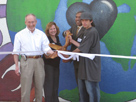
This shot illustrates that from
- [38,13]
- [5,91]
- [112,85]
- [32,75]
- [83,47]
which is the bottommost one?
[5,91]

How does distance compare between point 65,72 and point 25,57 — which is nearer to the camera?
point 25,57

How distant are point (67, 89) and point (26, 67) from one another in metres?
1.35

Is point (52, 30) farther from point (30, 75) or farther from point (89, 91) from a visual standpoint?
point (89, 91)

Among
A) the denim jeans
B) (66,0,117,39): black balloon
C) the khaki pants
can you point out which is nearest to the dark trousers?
the khaki pants

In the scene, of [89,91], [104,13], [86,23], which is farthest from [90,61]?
[104,13]

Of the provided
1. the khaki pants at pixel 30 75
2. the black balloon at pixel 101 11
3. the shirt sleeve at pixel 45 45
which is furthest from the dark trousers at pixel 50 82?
the black balloon at pixel 101 11

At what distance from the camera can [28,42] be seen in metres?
3.55

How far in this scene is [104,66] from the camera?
14.6ft

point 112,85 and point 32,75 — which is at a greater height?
point 32,75

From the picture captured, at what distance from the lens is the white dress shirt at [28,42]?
3.54m

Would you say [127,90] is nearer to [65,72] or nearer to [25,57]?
[65,72]

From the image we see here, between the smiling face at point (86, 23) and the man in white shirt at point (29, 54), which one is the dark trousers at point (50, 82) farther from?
the smiling face at point (86, 23)

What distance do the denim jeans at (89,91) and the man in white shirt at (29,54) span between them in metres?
0.75

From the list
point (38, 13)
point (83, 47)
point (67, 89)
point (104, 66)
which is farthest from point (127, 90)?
point (38, 13)
